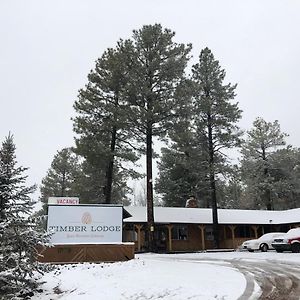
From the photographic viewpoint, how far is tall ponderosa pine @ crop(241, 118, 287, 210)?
1750 inches

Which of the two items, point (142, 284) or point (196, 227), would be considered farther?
point (196, 227)

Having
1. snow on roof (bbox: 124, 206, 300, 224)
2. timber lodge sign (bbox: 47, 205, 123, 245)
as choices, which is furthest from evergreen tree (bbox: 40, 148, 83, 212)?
timber lodge sign (bbox: 47, 205, 123, 245)

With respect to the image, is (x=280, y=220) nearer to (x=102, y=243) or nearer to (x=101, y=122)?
(x=101, y=122)

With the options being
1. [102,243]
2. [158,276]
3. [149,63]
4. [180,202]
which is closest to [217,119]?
[149,63]

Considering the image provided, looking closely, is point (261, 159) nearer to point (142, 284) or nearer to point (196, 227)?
point (196, 227)

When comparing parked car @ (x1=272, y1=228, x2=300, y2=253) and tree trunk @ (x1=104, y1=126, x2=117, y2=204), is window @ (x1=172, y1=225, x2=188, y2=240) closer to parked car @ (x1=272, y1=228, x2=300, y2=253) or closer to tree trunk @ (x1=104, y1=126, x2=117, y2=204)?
tree trunk @ (x1=104, y1=126, x2=117, y2=204)

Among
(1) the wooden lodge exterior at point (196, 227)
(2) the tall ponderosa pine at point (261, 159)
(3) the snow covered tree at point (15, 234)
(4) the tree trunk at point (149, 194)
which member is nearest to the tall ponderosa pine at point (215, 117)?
Result: (1) the wooden lodge exterior at point (196, 227)

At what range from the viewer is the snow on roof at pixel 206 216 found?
1281 inches

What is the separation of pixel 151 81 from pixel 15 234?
18.9 m

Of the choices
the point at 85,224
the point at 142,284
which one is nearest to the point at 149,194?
the point at 85,224

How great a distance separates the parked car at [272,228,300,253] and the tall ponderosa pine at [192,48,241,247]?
8.16 meters

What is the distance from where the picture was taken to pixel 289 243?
79.9 feet

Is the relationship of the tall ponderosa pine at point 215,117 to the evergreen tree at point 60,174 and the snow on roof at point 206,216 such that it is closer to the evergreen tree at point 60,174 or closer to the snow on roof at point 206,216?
the snow on roof at point 206,216

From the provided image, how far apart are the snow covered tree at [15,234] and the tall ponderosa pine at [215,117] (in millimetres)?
21684
